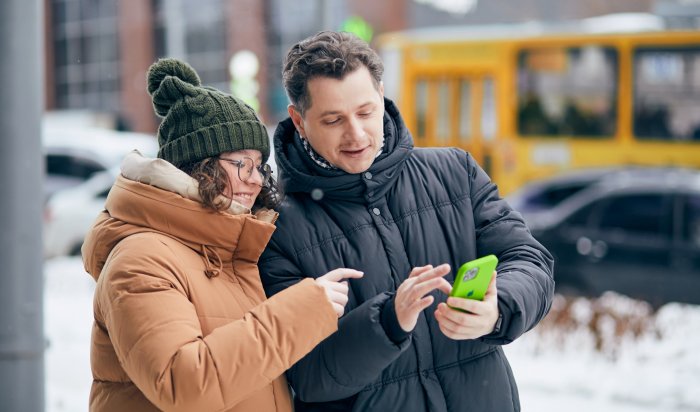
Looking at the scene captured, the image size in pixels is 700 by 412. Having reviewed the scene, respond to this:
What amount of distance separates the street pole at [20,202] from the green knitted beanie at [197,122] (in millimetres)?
1997

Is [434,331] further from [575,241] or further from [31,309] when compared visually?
[575,241]

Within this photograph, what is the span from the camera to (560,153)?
14.4 meters

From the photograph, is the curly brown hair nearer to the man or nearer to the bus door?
the man

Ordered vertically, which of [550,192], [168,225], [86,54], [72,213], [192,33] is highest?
[192,33]

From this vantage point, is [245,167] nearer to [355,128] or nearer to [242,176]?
[242,176]

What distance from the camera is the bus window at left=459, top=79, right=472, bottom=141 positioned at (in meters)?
14.7

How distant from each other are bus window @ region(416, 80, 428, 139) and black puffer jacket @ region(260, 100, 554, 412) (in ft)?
41.2

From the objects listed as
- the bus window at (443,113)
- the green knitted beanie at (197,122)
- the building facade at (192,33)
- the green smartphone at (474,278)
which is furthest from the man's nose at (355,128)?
the building facade at (192,33)

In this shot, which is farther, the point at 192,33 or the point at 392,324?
the point at 192,33

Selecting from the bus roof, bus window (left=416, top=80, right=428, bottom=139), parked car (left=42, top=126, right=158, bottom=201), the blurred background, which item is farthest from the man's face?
bus window (left=416, top=80, right=428, bottom=139)

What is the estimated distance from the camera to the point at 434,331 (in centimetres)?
234

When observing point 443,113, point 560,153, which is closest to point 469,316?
point 560,153

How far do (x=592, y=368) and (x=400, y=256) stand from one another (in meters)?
5.10

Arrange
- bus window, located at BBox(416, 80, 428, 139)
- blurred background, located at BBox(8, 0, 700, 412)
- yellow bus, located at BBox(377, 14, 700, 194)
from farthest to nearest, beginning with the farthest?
bus window, located at BBox(416, 80, 428, 139) < yellow bus, located at BBox(377, 14, 700, 194) < blurred background, located at BBox(8, 0, 700, 412)
